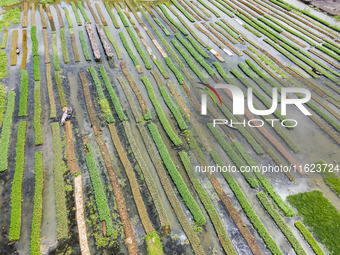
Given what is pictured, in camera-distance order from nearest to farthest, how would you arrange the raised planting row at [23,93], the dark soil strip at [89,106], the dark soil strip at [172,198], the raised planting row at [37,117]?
the dark soil strip at [172,198]
the raised planting row at [37,117]
the dark soil strip at [89,106]
the raised planting row at [23,93]

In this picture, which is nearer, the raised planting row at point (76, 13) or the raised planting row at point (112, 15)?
the raised planting row at point (76, 13)

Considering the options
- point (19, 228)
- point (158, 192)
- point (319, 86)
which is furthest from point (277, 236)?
point (319, 86)

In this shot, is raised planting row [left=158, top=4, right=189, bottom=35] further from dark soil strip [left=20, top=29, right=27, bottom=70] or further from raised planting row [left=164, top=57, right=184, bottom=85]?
dark soil strip [left=20, top=29, right=27, bottom=70]

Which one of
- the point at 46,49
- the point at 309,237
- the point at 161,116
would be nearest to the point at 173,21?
the point at 46,49

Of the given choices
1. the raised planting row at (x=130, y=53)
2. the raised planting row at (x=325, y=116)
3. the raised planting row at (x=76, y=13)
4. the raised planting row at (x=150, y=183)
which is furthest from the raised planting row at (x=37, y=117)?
the raised planting row at (x=325, y=116)

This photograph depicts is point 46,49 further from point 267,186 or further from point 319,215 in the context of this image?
point 319,215

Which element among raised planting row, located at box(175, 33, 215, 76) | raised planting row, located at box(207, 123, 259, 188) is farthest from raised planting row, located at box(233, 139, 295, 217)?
raised planting row, located at box(175, 33, 215, 76)

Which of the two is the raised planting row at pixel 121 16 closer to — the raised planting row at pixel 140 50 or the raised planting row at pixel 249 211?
the raised planting row at pixel 140 50

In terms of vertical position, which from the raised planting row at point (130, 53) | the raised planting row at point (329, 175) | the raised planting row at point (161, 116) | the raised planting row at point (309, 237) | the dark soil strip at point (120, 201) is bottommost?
the raised planting row at point (309, 237)
